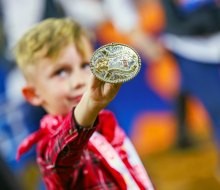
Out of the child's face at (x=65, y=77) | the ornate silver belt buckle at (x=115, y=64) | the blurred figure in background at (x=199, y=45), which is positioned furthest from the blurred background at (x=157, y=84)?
the ornate silver belt buckle at (x=115, y=64)

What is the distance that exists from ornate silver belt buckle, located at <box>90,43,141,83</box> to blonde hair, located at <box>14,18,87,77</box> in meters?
0.34

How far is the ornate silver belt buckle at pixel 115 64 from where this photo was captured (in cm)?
140

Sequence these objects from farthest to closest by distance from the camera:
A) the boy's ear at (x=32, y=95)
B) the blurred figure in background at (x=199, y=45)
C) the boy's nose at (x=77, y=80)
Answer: the blurred figure in background at (x=199, y=45), the boy's ear at (x=32, y=95), the boy's nose at (x=77, y=80)

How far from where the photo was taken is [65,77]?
175 cm

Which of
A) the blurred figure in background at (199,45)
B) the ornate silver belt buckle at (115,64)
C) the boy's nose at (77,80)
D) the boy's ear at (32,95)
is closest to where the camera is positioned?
the ornate silver belt buckle at (115,64)

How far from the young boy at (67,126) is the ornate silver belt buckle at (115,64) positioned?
7.2 inches

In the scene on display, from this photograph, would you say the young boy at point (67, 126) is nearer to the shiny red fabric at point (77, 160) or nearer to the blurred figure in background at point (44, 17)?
the shiny red fabric at point (77, 160)

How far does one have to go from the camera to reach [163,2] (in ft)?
12.1

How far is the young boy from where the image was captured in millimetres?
1647

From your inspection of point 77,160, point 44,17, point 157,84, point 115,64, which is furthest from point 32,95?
point 157,84

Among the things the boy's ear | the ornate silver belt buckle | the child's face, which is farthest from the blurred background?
the ornate silver belt buckle

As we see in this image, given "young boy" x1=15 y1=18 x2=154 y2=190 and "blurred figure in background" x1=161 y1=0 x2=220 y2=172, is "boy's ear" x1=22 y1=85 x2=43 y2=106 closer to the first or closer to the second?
"young boy" x1=15 y1=18 x2=154 y2=190

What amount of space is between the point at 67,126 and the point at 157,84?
9.54ft

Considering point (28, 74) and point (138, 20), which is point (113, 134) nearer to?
point (28, 74)
